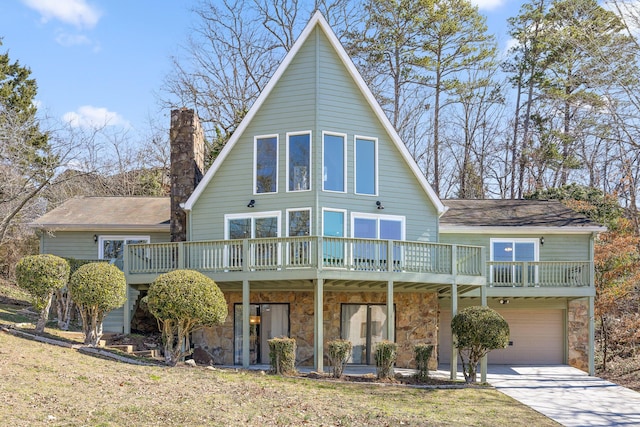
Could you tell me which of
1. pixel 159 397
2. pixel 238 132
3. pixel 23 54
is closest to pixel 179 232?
pixel 238 132

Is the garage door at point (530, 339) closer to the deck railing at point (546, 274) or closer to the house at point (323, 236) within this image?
the house at point (323, 236)

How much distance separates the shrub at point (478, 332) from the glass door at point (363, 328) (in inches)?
147

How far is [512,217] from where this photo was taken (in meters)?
23.4

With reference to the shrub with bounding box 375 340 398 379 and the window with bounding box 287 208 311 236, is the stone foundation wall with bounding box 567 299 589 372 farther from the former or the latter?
the window with bounding box 287 208 311 236

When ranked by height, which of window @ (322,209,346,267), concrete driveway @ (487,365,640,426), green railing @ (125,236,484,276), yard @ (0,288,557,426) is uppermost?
window @ (322,209,346,267)

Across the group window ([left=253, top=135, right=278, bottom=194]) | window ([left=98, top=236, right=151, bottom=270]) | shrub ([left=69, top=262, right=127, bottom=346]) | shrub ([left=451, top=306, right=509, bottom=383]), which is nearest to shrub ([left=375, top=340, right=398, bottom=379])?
shrub ([left=451, top=306, right=509, bottom=383])

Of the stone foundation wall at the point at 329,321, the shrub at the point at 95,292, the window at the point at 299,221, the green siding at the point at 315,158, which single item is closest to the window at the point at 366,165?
the green siding at the point at 315,158

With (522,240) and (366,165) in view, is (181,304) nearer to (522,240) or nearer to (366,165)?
(366,165)

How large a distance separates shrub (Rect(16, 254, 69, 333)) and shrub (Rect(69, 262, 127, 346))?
611mm

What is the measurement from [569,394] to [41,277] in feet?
44.1

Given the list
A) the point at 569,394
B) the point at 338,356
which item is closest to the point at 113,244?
the point at 338,356

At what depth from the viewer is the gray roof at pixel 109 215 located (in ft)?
73.5

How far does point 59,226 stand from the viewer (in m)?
22.3

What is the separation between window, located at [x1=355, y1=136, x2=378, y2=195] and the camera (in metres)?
19.9
